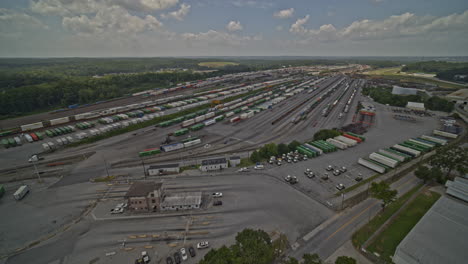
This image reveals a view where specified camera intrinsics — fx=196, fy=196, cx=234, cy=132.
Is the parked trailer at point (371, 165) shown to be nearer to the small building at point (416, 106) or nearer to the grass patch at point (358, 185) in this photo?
the grass patch at point (358, 185)

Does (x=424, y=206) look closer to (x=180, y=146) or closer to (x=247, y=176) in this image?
(x=247, y=176)

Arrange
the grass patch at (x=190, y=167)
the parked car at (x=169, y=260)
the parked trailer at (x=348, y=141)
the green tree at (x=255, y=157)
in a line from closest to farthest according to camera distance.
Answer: the parked car at (x=169, y=260) → the grass patch at (x=190, y=167) → the green tree at (x=255, y=157) → the parked trailer at (x=348, y=141)

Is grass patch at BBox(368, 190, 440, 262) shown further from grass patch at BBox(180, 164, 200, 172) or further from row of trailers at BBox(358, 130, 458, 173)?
grass patch at BBox(180, 164, 200, 172)

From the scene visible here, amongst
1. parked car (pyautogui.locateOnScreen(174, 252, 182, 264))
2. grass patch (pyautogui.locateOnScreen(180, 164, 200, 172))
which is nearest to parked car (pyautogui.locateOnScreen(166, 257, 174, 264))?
parked car (pyautogui.locateOnScreen(174, 252, 182, 264))

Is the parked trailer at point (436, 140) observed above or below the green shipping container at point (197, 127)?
above

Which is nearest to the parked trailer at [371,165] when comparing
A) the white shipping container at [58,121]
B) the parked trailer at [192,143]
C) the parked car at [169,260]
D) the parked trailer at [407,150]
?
the parked trailer at [407,150]

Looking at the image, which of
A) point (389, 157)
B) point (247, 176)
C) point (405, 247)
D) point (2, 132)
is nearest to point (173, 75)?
point (2, 132)
